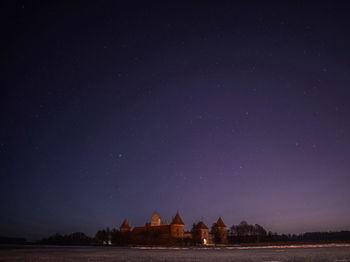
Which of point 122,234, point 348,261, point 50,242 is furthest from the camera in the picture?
point 50,242

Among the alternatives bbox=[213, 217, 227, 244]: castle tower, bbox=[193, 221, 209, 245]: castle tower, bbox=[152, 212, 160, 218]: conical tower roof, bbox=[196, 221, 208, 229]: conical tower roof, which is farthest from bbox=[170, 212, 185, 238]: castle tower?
bbox=[152, 212, 160, 218]: conical tower roof

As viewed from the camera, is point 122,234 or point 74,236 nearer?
point 122,234

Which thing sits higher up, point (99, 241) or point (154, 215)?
point (154, 215)

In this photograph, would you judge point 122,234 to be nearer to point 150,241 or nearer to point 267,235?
point 150,241

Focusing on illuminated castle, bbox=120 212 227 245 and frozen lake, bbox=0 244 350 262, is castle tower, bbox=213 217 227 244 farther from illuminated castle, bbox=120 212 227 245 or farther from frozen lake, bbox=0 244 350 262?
frozen lake, bbox=0 244 350 262

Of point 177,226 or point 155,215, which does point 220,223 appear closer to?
point 177,226

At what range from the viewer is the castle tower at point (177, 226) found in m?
134

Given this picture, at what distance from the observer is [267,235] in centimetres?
14250

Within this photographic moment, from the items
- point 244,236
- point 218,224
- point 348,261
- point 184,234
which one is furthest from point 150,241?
point 348,261

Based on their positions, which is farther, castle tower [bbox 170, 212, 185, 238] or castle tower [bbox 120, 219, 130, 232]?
castle tower [bbox 120, 219, 130, 232]

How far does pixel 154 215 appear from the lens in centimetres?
16025

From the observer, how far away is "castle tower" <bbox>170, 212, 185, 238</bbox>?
438 ft

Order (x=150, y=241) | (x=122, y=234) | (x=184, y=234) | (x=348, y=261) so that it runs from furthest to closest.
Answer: (x=184, y=234), (x=122, y=234), (x=150, y=241), (x=348, y=261)

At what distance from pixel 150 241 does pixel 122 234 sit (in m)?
14.2
